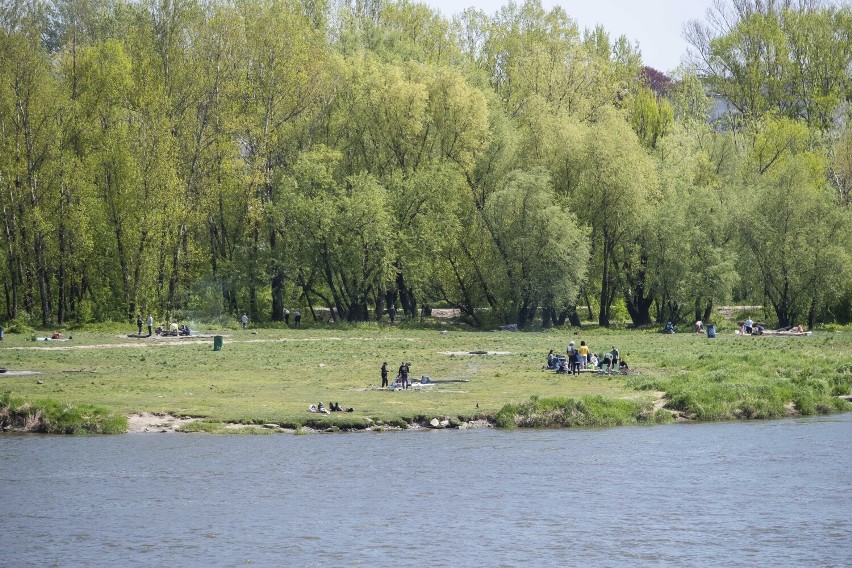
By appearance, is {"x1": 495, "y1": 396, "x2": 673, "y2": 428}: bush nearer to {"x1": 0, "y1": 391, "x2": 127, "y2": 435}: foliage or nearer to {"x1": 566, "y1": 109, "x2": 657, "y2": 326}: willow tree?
{"x1": 0, "y1": 391, "x2": 127, "y2": 435}: foliage

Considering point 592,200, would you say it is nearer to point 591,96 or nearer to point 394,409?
point 591,96

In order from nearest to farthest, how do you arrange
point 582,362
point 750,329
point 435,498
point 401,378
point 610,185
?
point 435,498, point 401,378, point 582,362, point 750,329, point 610,185

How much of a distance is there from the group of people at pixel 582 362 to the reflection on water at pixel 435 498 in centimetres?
1281

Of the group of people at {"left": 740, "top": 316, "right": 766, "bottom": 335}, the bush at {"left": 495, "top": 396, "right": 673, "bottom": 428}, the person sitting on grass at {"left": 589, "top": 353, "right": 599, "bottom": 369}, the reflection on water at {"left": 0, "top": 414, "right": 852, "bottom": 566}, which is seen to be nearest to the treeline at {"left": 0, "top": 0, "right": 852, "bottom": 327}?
the group of people at {"left": 740, "top": 316, "right": 766, "bottom": 335}

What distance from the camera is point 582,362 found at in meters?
61.0

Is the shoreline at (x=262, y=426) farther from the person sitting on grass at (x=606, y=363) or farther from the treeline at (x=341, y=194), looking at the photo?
the treeline at (x=341, y=194)

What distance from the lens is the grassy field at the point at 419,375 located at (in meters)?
48.2

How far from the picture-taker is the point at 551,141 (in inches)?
3834

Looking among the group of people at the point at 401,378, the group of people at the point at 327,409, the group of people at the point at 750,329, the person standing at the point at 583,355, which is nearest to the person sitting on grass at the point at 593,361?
the person standing at the point at 583,355

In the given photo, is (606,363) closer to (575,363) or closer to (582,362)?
(575,363)

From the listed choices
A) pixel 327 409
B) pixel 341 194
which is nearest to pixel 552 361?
pixel 327 409

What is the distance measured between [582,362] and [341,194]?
1596 inches

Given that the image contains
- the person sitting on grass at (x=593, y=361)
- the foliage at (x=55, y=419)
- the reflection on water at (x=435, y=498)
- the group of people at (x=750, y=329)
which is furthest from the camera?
the group of people at (x=750, y=329)

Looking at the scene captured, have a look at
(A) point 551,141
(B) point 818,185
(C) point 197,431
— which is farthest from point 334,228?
(C) point 197,431
